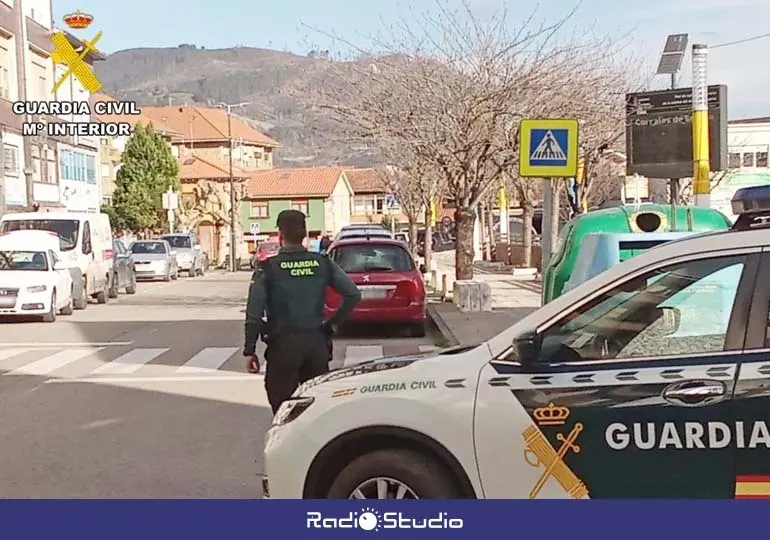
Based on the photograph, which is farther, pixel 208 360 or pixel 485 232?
pixel 485 232

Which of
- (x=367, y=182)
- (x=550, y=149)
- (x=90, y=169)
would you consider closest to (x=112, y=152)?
(x=90, y=169)

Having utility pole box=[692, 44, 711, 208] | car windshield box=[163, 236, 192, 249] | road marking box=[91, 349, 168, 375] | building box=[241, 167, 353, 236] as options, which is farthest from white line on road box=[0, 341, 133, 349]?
car windshield box=[163, 236, 192, 249]

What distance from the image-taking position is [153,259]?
38312 millimetres

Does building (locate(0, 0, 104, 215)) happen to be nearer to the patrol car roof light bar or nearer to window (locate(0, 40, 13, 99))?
window (locate(0, 40, 13, 99))

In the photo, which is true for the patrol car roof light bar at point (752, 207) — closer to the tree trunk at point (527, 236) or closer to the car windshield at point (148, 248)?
the tree trunk at point (527, 236)

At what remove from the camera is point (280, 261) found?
6742 millimetres

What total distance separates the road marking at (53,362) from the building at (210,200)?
772 cm

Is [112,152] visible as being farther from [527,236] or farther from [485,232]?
[485,232]

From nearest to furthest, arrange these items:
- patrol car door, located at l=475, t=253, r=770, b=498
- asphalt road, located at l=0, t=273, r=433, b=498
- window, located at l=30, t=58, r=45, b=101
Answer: patrol car door, located at l=475, t=253, r=770, b=498 → asphalt road, located at l=0, t=273, r=433, b=498 → window, located at l=30, t=58, r=45, b=101

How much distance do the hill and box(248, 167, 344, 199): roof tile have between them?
40cm

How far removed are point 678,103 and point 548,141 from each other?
5.40 m

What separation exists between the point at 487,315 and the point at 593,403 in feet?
48.1

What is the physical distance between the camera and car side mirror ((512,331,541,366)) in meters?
4.64
